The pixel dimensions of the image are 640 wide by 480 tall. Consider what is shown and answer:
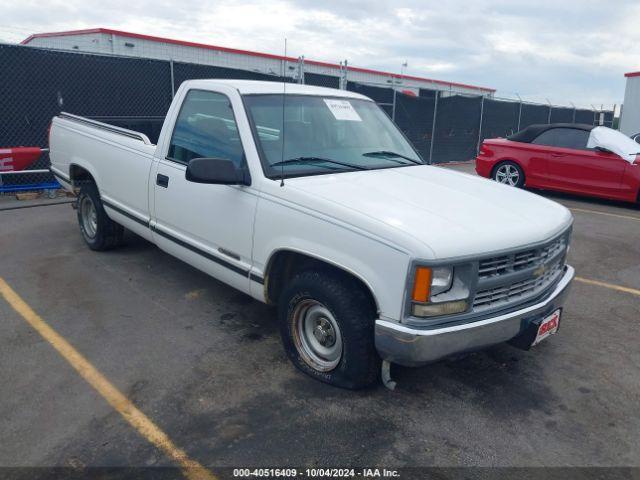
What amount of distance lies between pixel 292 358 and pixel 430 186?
1.52 m

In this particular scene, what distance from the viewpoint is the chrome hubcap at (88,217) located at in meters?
5.92

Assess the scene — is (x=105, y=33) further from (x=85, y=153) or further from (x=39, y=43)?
(x=85, y=153)

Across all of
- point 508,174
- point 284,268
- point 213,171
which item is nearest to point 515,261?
point 284,268

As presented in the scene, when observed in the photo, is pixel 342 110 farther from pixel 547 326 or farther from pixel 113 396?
pixel 113 396

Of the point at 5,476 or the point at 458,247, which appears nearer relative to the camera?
the point at 5,476

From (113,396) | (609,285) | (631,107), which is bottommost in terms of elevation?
(113,396)

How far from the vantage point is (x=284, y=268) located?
3.65 meters

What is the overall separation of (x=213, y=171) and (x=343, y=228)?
988 millimetres

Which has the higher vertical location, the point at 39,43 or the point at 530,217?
the point at 39,43

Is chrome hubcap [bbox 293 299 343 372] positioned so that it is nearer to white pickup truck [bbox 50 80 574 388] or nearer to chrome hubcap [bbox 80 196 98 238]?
white pickup truck [bbox 50 80 574 388]

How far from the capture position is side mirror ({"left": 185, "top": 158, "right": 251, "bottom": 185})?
341 centimetres

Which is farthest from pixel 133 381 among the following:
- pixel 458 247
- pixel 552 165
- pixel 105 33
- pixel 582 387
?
pixel 105 33

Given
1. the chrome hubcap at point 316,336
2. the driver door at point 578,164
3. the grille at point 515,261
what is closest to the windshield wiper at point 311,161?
the chrome hubcap at point 316,336

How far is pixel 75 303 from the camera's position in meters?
4.66
